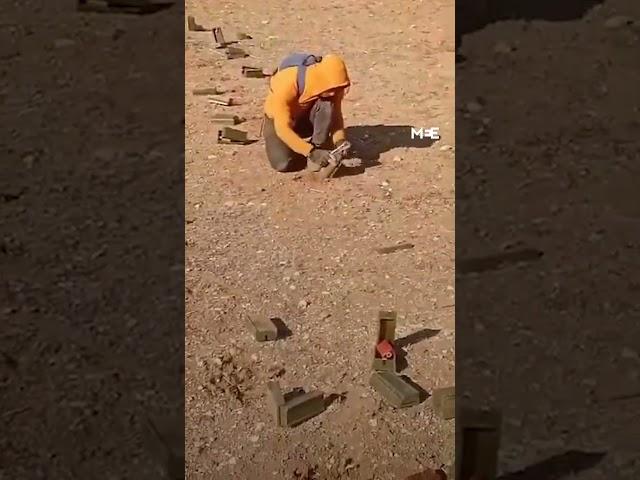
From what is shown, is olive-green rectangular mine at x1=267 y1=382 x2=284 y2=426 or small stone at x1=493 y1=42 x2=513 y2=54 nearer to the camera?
olive-green rectangular mine at x1=267 y1=382 x2=284 y2=426

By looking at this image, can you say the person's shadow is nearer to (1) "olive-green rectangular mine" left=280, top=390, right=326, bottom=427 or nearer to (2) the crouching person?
(2) the crouching person

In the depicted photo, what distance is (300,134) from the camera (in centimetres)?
111

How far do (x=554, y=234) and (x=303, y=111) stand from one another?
44cm

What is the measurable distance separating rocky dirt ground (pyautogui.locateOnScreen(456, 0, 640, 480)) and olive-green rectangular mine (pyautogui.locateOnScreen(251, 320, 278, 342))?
8.9 inches

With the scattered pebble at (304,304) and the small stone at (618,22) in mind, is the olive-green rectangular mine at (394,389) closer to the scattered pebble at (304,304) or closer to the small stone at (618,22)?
the scattered pebble at (304,304)

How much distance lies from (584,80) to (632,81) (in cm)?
9

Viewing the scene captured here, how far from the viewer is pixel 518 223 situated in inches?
52.9

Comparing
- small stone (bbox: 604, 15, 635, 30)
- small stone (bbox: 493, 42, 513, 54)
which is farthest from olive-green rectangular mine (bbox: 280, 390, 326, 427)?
small stone (bbox: 604, 15, 635, 30)

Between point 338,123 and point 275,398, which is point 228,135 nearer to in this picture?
point 338,123

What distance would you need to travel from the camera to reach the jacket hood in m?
1.10

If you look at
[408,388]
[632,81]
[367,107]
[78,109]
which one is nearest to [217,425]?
[408,388]

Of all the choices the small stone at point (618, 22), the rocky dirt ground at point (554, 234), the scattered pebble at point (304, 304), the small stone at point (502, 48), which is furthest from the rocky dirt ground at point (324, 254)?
the small stone at point (618, 22)

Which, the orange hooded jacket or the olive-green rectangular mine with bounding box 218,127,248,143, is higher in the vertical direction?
the orange hooded jacket

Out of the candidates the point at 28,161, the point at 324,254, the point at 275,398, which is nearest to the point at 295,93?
the point at 324,254
